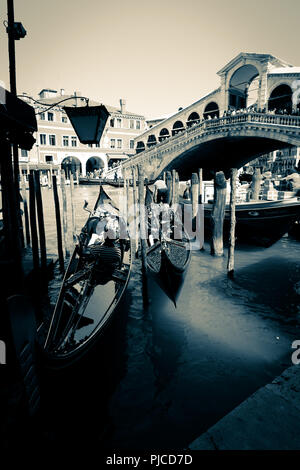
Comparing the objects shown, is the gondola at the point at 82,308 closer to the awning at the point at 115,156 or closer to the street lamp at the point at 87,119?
the street lamp at the point at 87,119

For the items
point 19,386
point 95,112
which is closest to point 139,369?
point 19,386

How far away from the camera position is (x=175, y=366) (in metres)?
3.85

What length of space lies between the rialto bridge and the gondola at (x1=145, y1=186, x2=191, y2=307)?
10.3m

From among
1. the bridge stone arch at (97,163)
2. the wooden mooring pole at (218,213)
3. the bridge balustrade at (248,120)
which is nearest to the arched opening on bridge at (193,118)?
the bridge balustrade at (248,120)

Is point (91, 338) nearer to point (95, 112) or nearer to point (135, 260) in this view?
point (95, 112)

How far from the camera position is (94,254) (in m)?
4.65

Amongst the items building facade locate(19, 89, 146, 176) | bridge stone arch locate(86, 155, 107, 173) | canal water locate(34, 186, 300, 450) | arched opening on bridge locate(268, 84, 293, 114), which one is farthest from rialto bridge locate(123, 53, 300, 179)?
canal water locate(34, 186, 300, 450)

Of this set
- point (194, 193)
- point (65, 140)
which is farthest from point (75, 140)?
point (194, 193)

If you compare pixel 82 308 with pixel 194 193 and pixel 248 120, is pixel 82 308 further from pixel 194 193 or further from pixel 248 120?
pixel 248 120

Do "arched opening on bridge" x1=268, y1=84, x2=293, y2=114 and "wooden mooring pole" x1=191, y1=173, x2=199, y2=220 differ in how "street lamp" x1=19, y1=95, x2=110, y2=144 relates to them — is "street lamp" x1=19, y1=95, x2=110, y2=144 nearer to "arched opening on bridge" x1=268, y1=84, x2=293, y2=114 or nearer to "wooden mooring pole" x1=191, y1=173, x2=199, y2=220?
"wooden mooring pole" x1=191, y1=173, x2=199, y2=220

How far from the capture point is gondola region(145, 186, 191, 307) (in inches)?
193

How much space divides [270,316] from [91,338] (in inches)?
142

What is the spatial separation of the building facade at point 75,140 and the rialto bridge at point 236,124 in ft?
24.3

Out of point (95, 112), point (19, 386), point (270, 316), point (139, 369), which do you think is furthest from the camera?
point (270, 316)
